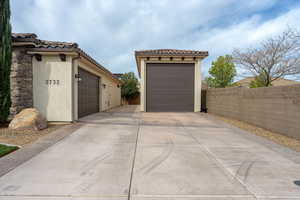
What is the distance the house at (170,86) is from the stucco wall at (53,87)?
18.1 ft

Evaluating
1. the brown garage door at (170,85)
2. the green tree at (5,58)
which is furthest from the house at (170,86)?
the green tree at (5,58)

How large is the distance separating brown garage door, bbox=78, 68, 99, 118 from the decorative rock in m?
2.50

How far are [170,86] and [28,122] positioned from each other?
29.0 feet

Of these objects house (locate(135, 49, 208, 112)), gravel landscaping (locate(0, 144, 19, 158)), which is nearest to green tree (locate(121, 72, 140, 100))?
house (locate(135, 49, 208, 112))

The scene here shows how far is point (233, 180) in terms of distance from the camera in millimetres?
2783

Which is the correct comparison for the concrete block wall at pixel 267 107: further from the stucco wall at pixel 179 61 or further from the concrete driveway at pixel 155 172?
the stucco wall at pixel 179 61

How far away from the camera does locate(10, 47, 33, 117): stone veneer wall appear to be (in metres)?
7.16

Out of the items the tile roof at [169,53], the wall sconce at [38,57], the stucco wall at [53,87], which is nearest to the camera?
the wall sconce at [38,57]

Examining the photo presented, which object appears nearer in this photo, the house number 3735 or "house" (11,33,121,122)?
"house" (11,33,121,122)

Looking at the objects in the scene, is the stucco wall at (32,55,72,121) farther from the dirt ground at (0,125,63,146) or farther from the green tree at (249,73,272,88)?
the green tree at (249,73,272,88)

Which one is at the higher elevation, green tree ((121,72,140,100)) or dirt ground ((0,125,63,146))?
green tree ((121,72,140,100))

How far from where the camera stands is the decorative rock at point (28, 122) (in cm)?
602

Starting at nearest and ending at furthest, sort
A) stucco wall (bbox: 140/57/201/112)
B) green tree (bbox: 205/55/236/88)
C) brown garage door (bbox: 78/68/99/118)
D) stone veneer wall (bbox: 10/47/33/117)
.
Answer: stone veneer wall (bbox: 10/47/33/117) → brown garage door (bbox: 78/68/99/118) → stucco wall (bbox: 140/57/201/112) → green tree (bbox: 205/55/236/88)

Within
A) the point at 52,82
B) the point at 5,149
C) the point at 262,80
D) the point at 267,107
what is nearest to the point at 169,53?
the point at 267,107
